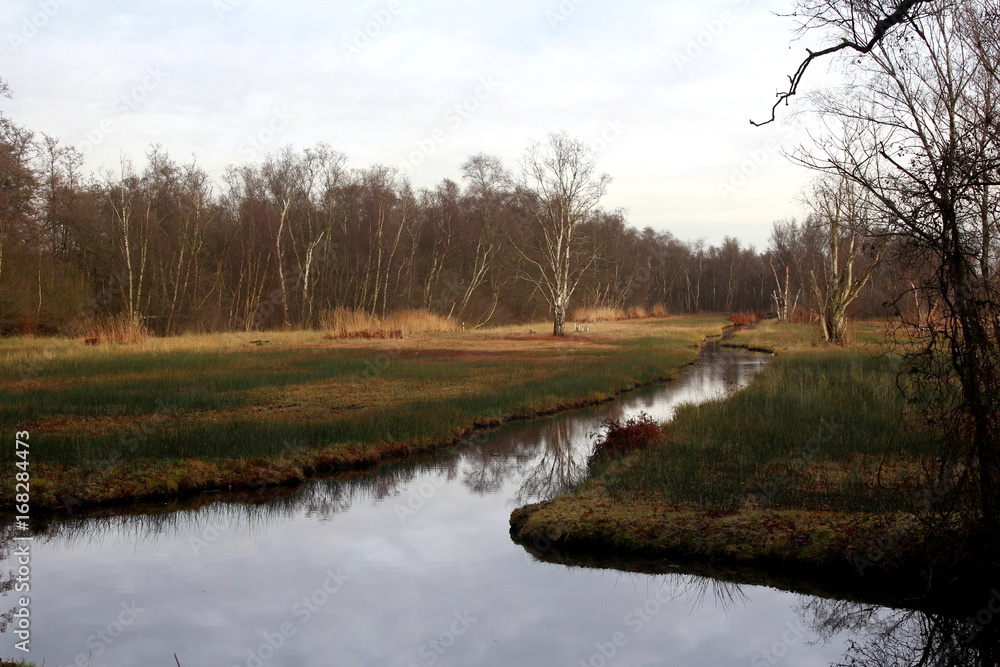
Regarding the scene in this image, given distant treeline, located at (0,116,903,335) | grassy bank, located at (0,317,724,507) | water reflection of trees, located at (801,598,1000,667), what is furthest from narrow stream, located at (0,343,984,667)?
distant treeline, located at (0,116,903,335)

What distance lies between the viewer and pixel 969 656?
5.81 meters

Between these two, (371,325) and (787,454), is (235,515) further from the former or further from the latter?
(371,325)

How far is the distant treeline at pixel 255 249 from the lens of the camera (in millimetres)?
34656

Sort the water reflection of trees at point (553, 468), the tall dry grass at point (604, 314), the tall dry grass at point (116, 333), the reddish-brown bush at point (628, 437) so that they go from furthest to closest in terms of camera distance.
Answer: the tall dry grass at point (604, 314), the tall dry grass at point (116, 333), the reddish-brown bush at point (628, 437), the water reflection of trees at point (553, 468)

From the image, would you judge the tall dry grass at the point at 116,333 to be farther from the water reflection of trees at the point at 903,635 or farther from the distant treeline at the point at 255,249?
the water reflection of trees at the point at 903,635

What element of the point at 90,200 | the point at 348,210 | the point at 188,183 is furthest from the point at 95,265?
the point at 348,210

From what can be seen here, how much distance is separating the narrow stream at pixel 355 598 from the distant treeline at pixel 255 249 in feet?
54.4

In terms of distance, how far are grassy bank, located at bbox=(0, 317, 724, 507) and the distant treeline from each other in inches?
232

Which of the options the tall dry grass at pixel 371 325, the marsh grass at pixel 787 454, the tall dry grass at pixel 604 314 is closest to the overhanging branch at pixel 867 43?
the marsh grass at pixel 787 454

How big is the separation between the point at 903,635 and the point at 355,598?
487cm

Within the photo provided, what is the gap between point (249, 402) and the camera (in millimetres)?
16156

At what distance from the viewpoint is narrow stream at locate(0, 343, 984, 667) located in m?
6.10

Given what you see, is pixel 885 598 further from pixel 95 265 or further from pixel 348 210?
pixel 348 210

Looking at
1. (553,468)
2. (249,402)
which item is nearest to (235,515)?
(553,468)
